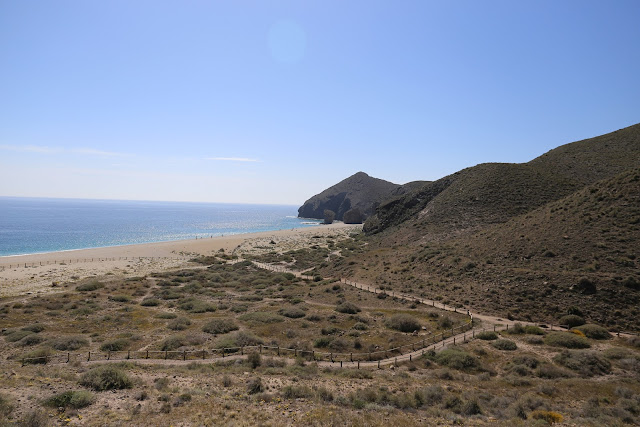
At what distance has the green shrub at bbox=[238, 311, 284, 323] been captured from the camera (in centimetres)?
2981

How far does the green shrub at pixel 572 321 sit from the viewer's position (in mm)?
26266

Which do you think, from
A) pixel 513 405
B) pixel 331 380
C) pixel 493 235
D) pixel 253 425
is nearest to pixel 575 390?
pixel 513 405

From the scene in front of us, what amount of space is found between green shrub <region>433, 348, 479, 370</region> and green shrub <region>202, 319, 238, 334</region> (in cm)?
1609

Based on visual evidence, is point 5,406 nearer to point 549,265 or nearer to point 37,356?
point 37,356

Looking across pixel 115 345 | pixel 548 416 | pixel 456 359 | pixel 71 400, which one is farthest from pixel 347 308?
pixel 71 400

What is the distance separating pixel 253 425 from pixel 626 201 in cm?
4652

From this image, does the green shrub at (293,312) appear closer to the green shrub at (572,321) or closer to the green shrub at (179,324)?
the green shrub at (179,324)

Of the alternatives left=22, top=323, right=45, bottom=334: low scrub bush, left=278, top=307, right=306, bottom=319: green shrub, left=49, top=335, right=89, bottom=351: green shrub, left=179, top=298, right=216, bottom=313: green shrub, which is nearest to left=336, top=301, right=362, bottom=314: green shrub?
left=278, top=307, right=306, bottom=319: green shrub

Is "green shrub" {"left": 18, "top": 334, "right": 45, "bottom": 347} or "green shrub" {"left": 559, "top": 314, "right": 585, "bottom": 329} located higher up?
"green shrub" {"left": 559, "top": 314, "right": 585, "bottom": 329}

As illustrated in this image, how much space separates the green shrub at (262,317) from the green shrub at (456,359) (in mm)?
14501

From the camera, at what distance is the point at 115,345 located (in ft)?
73.3

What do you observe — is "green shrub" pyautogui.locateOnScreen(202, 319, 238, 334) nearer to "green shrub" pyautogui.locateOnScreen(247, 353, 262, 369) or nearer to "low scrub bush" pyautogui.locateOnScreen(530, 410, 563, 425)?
"green shrub" pyautogui.locateOnScreen(247, 353, 262, 369)

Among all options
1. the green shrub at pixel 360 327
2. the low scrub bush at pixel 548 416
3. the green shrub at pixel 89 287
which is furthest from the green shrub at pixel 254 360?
the green shrub at pixel 89 287

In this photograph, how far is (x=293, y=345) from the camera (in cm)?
2334
